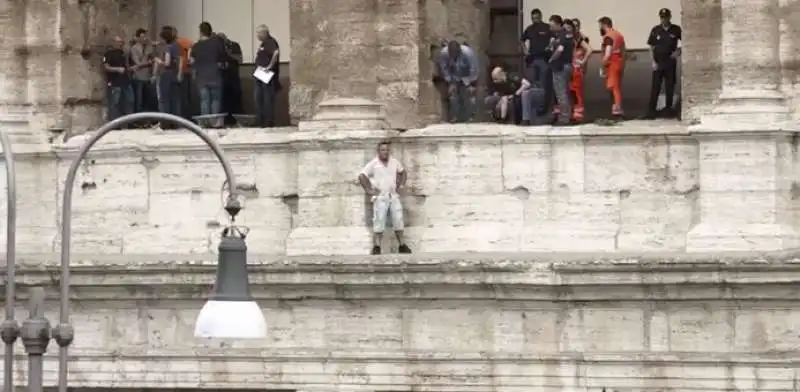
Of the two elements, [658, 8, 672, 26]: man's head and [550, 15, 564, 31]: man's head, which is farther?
[550, 15, 564, 31]: man's head

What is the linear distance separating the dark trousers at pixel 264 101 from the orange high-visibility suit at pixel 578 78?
3.43 m

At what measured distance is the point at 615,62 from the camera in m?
30.1

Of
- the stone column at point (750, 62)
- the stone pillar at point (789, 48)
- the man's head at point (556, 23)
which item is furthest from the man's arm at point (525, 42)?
the stone pillar at point (789, 48)

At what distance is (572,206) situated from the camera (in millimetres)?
29406

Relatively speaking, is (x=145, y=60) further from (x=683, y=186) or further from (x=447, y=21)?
(x=683, y=186)

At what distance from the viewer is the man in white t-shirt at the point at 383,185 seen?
29.5m

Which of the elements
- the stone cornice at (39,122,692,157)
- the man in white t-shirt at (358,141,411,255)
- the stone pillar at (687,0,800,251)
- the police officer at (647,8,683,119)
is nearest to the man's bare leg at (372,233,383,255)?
the man in white t-shirt at (358,141,411,255)

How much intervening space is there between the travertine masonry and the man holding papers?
2.30ft

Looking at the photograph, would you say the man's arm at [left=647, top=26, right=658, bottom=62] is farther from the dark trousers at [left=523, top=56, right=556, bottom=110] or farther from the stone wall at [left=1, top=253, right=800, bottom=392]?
the stone wall at [left=1, top=253, right=800, bottom=392]

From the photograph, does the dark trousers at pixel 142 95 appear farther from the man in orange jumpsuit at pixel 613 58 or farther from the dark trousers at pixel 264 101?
the man in orange jumpsuit at pixel 613 58

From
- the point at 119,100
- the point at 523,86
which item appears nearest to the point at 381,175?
Result: the point at 523,86

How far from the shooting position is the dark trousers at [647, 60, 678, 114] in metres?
30.0

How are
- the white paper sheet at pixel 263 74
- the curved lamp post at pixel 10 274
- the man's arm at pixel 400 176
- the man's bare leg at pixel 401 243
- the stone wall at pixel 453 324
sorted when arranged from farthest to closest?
the white paper sheet at pixel 263 74 → the man's bare leg at pixel 401 243 → the man's arm at pixel 400 176 → the stone wall at pixel 453 324 → the curved lamp post at pixel 10 274

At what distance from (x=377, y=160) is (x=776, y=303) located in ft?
14.7
